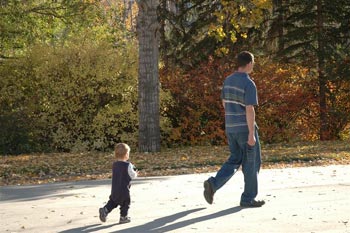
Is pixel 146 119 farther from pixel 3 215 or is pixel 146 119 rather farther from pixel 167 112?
pixel 3 215

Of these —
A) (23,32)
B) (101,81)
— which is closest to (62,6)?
(23,32)

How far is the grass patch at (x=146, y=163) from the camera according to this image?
12.8 meters

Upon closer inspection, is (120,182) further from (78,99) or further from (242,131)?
(78,99)

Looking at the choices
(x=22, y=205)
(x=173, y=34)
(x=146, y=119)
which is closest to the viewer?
(x=22, y=205)

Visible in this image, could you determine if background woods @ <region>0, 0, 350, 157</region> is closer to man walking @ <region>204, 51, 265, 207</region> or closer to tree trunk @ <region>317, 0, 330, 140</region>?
tree trunk @ <region>317, 0, 330, 140</region>

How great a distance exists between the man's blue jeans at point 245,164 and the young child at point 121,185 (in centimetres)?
116

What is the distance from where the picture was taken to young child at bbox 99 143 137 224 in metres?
7.95

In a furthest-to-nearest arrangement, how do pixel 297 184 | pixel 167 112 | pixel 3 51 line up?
pixel 3 51
pixel 167 112
pixel 297 184

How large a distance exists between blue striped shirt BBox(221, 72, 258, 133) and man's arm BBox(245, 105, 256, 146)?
0.24ft

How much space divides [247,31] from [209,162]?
38.6 feet

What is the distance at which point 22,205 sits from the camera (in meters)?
9.31

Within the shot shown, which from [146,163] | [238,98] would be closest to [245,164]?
[238,98]

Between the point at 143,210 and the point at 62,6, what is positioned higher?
the point at 62,6

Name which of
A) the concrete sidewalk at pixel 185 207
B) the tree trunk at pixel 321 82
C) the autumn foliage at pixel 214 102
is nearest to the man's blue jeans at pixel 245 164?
the concrete sidewalk at pixel 185 207
